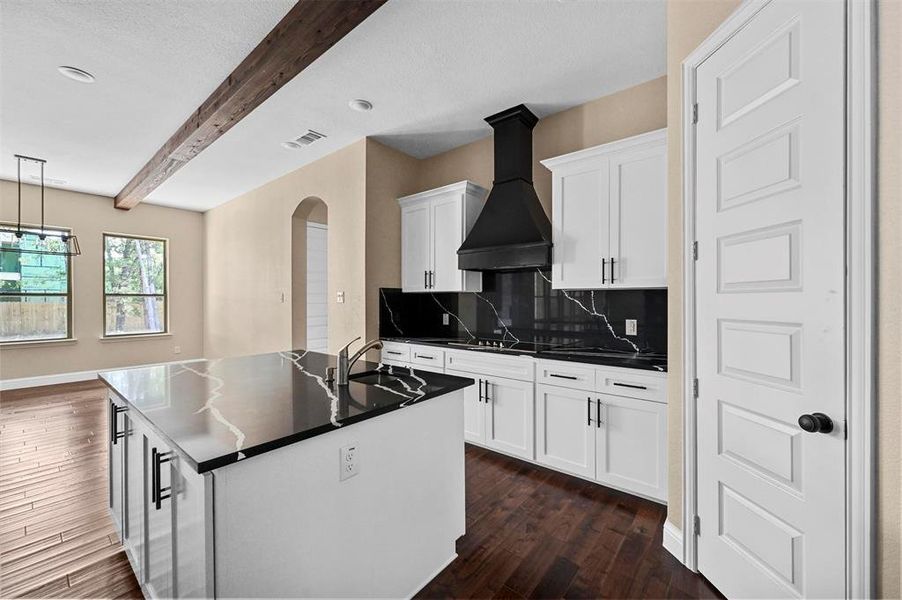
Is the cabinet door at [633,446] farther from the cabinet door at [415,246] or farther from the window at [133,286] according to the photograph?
the window at [133,286]

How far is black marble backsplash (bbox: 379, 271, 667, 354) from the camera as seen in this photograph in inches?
117

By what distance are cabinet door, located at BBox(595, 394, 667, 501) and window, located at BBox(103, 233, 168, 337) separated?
7.23 m

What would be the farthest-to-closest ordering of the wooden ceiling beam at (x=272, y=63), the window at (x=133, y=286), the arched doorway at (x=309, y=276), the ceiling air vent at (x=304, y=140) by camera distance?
the window at (x=133, y=286)
the arched doorway at (x=309, y=276)
the ceiling air vent at (x=304, y=140)
the wooden ceiling beam at (x=272, y=63)

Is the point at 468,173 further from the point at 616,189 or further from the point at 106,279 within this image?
the point at 106,279

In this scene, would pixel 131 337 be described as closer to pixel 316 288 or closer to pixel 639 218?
pixel 316 288

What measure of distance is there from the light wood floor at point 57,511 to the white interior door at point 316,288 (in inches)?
94.9

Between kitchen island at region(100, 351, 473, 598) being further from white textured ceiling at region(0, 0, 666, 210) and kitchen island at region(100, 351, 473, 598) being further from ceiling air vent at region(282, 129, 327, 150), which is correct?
ceiling air vent at region(282, 129, 327, 150)

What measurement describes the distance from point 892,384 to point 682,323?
30.9 inches

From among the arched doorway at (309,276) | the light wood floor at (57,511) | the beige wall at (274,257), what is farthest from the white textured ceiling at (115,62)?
the light wood floor at (57,511)

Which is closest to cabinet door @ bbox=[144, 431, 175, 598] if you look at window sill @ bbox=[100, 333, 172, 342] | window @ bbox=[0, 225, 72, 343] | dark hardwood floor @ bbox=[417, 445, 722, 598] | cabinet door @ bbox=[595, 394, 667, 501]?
dark hardwood floor @ bbox=[417, 445, 722, 598]

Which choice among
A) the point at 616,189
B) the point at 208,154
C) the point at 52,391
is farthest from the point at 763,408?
the point at 52,391

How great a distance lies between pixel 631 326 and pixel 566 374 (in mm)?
721

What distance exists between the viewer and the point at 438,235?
388 centimetres

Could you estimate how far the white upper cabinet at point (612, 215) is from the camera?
2602 mm
